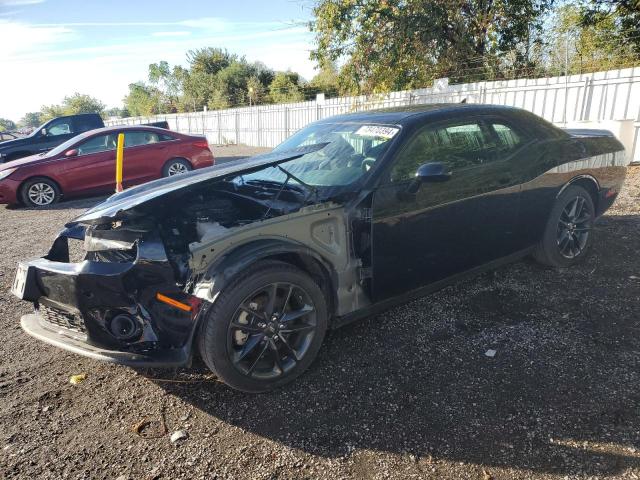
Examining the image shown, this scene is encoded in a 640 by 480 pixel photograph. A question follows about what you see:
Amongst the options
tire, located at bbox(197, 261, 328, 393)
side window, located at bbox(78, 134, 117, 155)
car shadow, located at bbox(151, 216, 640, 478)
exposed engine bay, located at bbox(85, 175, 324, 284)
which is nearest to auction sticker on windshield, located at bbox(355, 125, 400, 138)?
exposed engine bay, located at bbox(85, 175, 324, 284)

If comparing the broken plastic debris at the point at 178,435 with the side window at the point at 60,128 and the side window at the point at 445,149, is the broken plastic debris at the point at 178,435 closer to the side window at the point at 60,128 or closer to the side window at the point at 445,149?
the side window at the point at 445,149

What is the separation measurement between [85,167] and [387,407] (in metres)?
8.78

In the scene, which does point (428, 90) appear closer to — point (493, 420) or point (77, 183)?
point (77, 183)

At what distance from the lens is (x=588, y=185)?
4.55 metres

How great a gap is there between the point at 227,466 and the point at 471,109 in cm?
329

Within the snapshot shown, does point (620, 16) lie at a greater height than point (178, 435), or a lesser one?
greater

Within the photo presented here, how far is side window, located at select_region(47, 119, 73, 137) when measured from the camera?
13.1 metres

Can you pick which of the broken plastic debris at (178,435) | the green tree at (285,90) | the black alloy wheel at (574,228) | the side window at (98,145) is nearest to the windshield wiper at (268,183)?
the broken plastic debris at (178,435)

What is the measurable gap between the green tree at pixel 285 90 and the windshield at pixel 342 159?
2441 cm

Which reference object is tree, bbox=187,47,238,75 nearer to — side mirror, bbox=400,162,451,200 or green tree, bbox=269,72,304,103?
green tree, bbox=269,72,304,103

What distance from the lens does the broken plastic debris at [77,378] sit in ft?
9.96

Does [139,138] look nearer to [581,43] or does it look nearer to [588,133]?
[588,133]

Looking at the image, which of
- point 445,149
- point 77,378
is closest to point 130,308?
point 77,378

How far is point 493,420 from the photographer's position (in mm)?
2473
